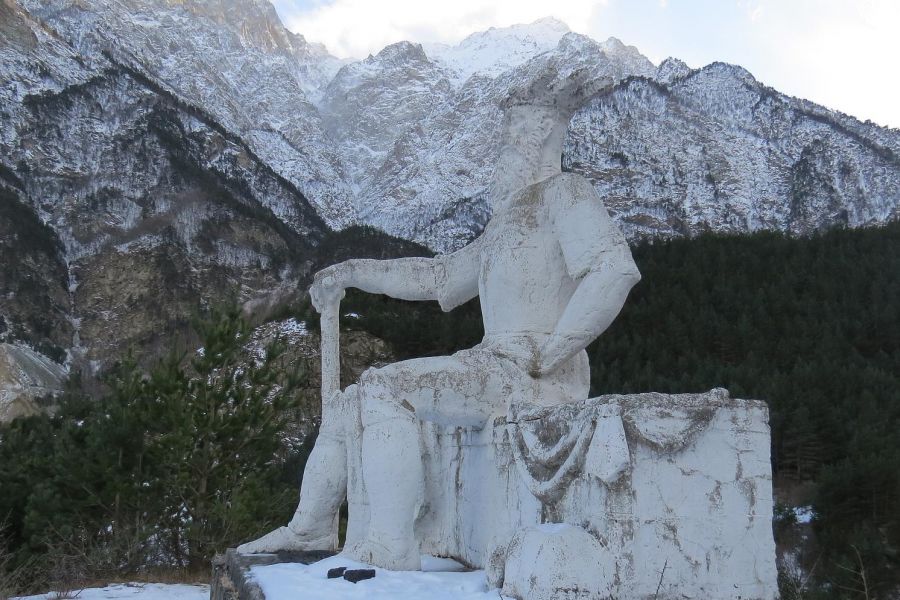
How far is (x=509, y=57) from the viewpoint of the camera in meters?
108

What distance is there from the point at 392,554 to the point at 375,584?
27 cm

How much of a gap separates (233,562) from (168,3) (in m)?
111

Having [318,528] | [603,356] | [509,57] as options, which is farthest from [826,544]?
[509,57]

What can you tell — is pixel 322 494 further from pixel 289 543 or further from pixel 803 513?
pixel 803 513

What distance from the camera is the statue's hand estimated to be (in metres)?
4.19

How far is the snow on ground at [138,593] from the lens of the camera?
16.9 feet

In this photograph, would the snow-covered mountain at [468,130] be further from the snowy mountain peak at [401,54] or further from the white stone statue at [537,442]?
the white stone statue at [537,442]

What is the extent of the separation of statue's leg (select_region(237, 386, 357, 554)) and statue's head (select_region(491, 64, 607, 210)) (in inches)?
48.4

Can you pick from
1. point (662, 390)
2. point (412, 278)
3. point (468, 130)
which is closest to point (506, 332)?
point (412, 278)

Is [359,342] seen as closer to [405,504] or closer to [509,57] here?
[405,504]

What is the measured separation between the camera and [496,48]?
112 m

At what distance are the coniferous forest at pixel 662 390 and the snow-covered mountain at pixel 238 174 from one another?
28.7 meters

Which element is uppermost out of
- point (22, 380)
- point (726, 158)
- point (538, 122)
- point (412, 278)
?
point (726, 158)

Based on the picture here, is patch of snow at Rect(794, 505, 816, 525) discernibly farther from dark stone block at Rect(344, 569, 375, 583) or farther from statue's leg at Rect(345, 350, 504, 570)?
dark stone block at Rect(344, 569, 375, 583)
